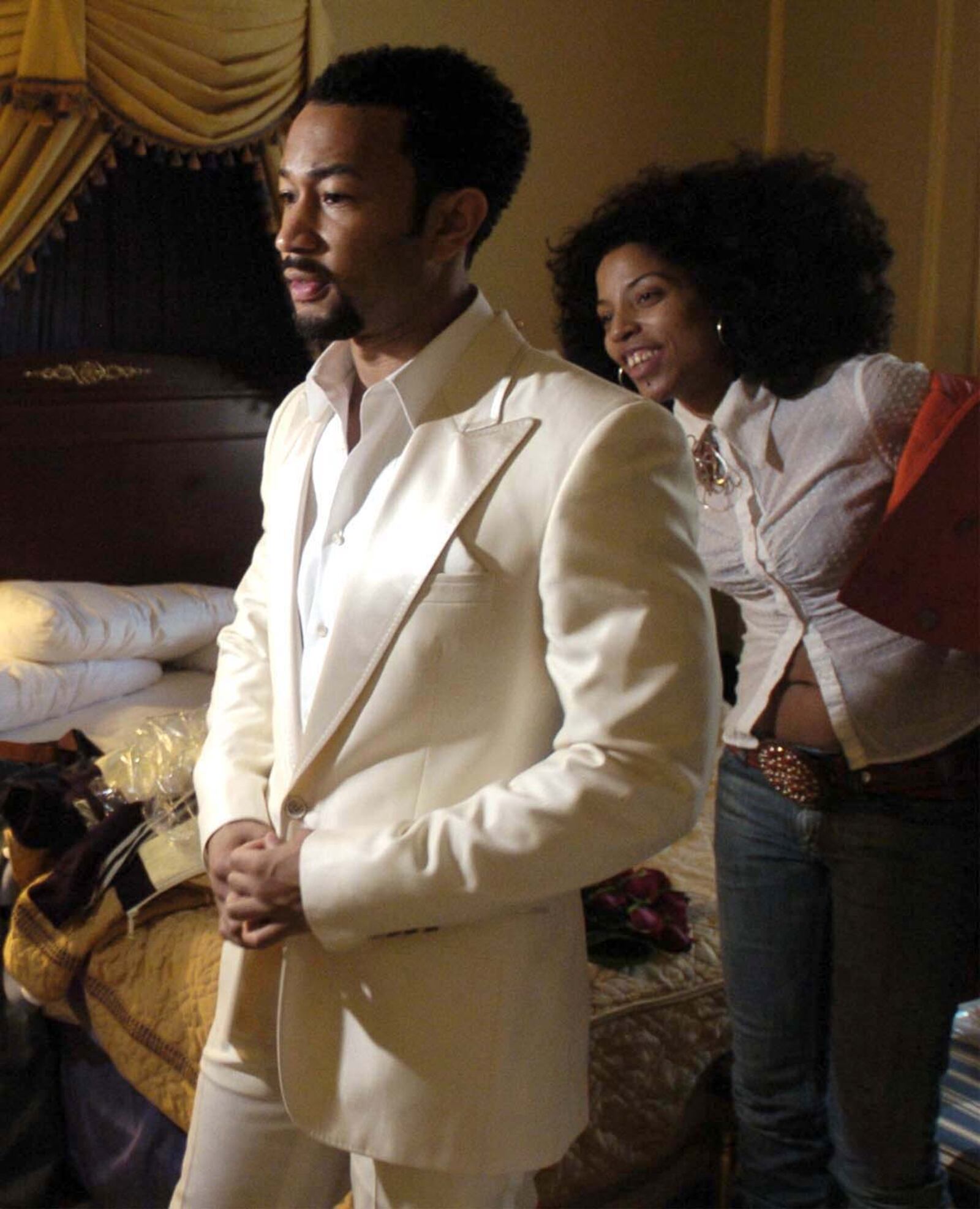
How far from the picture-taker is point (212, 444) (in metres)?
3.38

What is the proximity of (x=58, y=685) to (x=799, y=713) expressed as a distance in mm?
1745

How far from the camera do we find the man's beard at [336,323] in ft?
4.04

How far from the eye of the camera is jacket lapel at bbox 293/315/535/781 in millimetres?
1165

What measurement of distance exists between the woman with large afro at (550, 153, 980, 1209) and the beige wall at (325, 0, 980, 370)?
210cm

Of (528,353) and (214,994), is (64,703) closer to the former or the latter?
(214,994)

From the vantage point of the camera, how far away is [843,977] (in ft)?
4.98

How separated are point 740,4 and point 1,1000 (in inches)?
142

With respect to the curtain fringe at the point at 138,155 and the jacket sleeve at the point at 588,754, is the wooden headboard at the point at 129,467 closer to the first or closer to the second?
the curtain fringe at the point at 138,155

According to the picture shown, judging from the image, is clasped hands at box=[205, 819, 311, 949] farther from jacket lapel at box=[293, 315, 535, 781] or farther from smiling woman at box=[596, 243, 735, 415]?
smiling woman at box=[596, 243, 735, 415]

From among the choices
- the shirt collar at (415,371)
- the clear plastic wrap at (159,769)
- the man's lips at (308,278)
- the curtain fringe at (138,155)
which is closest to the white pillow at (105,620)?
the clear plastic wrap at (159,769)

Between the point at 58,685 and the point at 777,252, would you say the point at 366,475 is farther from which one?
the point at 58,685

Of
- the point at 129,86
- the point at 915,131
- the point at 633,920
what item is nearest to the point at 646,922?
the point at 633,920

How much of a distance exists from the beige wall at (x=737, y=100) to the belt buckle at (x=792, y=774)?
2496 millimetres

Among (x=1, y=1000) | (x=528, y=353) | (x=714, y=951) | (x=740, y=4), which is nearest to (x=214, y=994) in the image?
(x=1, y=1000)
